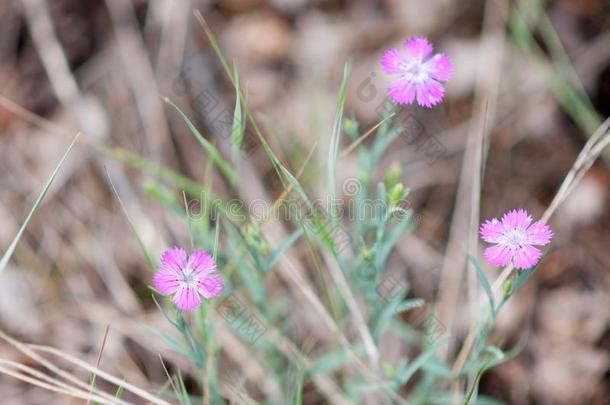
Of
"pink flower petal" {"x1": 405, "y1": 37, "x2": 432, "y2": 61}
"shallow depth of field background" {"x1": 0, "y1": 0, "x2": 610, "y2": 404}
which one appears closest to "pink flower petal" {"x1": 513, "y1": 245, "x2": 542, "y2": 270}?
"pink flower petal" {"x1": 405, "y1": 37, "x2": 432, "y2": 61}

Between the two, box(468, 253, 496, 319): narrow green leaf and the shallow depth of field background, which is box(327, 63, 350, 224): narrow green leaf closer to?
box(468, 253, 496, 319): narrow green leaf

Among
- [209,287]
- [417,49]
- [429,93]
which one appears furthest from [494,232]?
[209,287]

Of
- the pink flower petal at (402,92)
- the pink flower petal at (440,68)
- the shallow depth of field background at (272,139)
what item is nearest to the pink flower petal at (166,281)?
the pink flower petal at (402,92)

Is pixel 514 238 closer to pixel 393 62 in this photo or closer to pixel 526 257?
pixel 526 257

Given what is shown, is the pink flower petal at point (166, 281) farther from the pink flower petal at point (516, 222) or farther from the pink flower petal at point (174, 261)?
the pink flower petal at point (516, 222)

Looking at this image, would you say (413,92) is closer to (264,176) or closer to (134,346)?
(264,176)

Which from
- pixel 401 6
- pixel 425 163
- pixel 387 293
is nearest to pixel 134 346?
pixel 387 293
